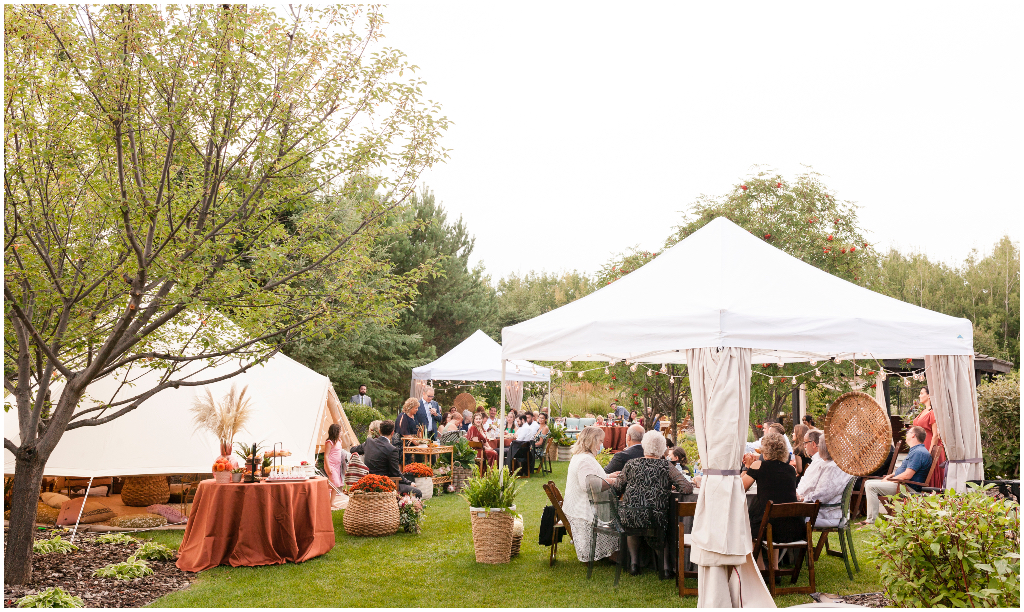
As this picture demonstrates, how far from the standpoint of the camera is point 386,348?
21.9 metres

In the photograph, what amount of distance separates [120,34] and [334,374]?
15.7 m

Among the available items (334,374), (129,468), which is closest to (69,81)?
(129,468)

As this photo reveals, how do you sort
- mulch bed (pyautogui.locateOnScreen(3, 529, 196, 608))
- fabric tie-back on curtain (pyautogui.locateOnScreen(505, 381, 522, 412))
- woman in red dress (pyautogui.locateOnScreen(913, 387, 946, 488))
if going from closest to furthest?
mulch bed (pyautogui.locateOnScreen(3, 529, 196, 608)), woman in red dress (pyautogui.locateOnScreen(913, 387, 946, 488)), fabric tie-back on curtain (pyautogui.locateOnScreen(505, 381, 522, 412))

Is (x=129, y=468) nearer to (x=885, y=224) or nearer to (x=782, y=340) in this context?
(x=782, y=340)

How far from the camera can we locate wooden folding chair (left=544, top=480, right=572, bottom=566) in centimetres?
652

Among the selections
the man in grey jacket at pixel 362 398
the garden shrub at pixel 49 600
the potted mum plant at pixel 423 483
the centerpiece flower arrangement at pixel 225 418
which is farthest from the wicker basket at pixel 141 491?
the man in grey jacket at pixel 362 398

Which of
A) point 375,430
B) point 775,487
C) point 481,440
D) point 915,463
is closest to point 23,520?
point 375,430

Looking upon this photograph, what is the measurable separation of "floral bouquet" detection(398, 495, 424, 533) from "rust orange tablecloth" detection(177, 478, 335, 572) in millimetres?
1445

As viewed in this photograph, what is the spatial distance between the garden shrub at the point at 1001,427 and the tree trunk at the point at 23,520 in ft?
36.8

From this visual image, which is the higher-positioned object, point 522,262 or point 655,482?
point 522,262

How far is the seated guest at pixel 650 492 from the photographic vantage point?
5.93m

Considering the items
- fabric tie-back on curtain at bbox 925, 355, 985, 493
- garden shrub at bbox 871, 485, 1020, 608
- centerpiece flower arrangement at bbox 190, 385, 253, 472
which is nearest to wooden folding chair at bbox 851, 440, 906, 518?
fabric tie-back on curtain at bbox 925, 355, 985, 493

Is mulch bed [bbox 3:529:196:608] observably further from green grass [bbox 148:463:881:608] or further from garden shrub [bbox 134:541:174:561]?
green grass [bbox 148:463:881:608]

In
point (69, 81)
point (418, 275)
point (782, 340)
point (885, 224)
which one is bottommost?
point (782, 340)
